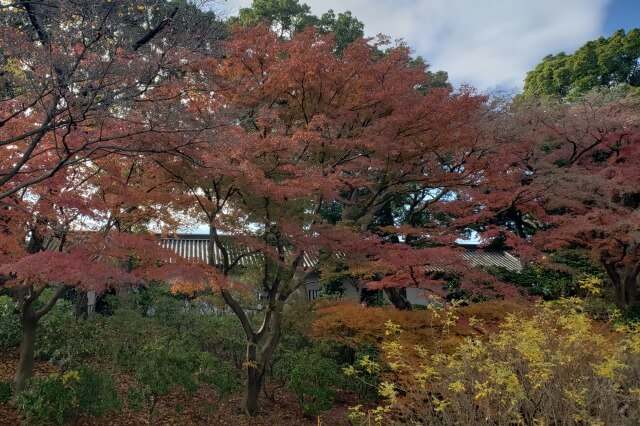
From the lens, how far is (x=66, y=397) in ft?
18.7

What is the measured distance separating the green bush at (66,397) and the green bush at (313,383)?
2732 mm

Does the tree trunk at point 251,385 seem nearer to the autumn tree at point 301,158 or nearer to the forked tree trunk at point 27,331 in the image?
the autumn tree at point 301,158

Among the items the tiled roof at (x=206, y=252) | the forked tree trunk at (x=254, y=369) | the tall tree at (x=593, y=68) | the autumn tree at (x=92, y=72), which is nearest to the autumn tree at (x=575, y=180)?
the tiled roof at (x=206, y=252)

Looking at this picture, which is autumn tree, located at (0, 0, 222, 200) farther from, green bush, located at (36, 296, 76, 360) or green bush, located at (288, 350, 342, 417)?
green bush, located at (288, 350, 342, 417)

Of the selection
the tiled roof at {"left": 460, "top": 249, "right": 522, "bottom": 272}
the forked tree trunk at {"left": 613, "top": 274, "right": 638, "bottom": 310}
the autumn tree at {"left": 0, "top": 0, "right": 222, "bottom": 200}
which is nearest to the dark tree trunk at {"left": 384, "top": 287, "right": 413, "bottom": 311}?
the autumn tree at {"left": 0, "top": 0, "right": 222, "bottom": 200}

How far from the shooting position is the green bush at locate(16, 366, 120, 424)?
5641mm

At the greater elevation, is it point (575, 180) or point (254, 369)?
point (575, 180)

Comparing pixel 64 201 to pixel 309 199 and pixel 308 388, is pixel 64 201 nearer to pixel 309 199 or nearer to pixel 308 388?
pixel 309 199

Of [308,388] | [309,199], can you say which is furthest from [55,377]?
[309,199]

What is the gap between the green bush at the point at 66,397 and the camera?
5.64m

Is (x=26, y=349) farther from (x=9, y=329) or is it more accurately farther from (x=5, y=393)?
(x=9, y=329)

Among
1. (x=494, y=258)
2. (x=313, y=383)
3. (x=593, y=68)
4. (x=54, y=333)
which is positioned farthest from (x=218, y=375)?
(x=593, y=68)

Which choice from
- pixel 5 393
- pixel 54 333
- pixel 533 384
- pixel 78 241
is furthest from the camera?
pixel 54 333

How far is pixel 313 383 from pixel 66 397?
368 centimetres
